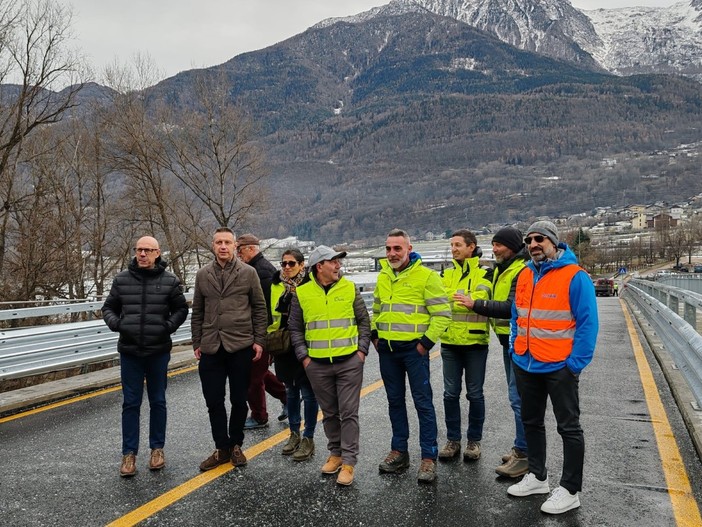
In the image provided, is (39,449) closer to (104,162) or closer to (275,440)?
(275,440)

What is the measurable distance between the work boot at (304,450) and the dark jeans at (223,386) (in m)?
0.51

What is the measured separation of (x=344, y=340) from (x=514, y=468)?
164cm

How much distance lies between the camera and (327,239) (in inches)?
7667

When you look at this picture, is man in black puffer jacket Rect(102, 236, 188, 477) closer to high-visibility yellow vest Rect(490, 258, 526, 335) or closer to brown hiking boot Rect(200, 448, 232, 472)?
brown hiking boot Rect(200, 448, 232, 472)

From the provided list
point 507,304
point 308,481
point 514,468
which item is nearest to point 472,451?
point 514,468

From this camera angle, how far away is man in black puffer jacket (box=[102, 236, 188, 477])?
507 cm

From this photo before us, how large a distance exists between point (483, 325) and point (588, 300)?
1232mm

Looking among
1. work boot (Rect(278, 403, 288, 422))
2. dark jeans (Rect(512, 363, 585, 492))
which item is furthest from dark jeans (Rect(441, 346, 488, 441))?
work boot (Rect(278, 403, 288, 422))

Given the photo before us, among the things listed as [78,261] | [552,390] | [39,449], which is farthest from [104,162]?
[552,390]

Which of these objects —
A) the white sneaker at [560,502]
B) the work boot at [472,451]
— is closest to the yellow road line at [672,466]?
the white sneaker at [560,502]

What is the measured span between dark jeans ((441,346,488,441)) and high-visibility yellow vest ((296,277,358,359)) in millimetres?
914

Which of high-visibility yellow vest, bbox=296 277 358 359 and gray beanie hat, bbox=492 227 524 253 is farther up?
gray beanie hat, bbox=492 227 524 253

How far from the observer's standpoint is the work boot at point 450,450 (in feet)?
16.7

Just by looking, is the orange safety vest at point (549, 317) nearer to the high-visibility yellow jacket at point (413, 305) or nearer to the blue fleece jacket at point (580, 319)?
the blue fleece jacket at point (580, 319)
